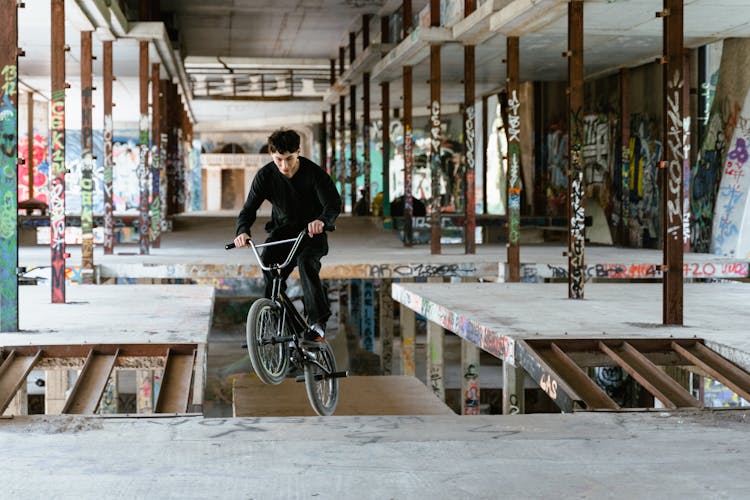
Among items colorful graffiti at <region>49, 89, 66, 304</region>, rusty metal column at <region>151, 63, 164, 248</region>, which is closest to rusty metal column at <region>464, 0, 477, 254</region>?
rusty metal column at <region>151, 63, 164, 248</region>

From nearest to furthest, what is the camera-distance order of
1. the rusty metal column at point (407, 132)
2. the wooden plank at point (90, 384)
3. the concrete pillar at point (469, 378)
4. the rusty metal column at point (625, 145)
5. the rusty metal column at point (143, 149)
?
1. the wooden plank at point (90, 384)
2. the concrete pillar at point (469, 378)
3. the rusty metal column at point (143, 149)
4. the rusty metal column at point (407, 132)
5. the rusty metal column at point (625, 145)

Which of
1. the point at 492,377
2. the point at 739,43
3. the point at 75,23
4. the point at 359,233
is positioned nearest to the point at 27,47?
the point at 75,23

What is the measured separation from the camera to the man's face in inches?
248

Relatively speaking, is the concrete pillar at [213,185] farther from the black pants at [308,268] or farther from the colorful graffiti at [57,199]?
the black pants at [308,268]

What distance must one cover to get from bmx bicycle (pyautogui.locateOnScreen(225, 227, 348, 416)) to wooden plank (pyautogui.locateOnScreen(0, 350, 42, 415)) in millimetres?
1559

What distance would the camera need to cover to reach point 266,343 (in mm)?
6121

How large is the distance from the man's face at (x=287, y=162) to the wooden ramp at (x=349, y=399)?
1939mm

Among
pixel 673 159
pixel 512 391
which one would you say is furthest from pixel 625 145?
pixel 673 159

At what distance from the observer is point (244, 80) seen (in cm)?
3403

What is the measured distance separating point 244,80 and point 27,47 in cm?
1558

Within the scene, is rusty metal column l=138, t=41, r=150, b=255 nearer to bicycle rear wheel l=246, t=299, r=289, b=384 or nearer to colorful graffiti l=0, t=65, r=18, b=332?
colorful graffiti l=0, t=65, r=18, b=332

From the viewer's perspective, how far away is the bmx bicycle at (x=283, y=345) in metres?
6.09

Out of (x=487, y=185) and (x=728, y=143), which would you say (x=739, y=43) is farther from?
(x=487, y=185)

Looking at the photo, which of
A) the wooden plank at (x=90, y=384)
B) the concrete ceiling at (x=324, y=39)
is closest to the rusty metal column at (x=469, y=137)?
the concrete ceiling at (x=324, y=39)
